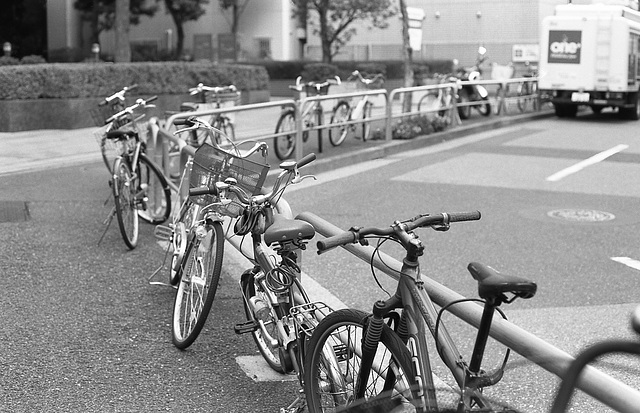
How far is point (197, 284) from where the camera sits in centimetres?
496

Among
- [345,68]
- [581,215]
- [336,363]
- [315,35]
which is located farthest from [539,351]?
[315,35]

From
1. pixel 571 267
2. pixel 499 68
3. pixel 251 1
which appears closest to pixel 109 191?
pixel 571 267

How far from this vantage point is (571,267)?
7.08 meters

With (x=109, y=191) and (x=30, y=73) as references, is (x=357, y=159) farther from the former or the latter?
(x=30, y=73)

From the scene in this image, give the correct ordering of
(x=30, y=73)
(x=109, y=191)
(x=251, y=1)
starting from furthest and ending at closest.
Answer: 1. (x=251, y=1)
2. (x=30, y=73)
3. (x=109, y=191)

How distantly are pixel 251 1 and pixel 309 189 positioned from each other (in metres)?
26.0

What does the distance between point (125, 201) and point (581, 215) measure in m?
4.77

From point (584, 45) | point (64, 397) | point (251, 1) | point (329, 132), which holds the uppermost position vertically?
point (251, 1)

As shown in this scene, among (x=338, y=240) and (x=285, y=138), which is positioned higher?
(x=338, y=240)

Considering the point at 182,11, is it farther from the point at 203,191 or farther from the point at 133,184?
the point at 203,191

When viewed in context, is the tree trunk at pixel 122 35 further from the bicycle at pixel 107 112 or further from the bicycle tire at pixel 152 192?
the bicycle tire at pixel 152 192

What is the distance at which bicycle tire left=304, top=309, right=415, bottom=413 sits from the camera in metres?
3.31

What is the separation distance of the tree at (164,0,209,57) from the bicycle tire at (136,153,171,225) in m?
25.8

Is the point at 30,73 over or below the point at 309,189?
over
